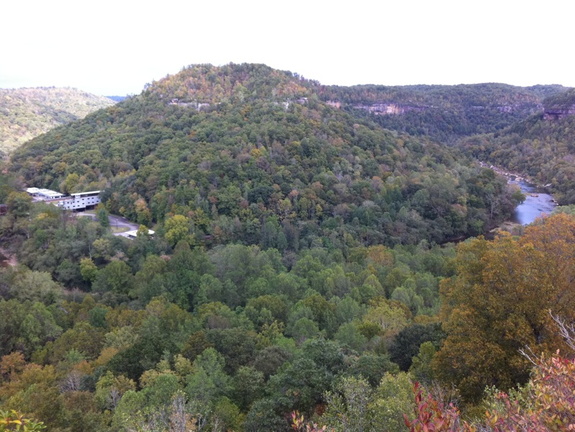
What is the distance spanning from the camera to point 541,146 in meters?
90.2

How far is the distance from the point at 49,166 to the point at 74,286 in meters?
30.2

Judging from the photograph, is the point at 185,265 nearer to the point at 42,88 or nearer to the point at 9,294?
the point at 9,294

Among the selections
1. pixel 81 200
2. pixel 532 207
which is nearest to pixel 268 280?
pixel 81 200

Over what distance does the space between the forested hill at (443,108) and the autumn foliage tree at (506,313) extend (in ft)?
324

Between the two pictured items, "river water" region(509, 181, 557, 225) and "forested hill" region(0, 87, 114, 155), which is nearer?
"river water" region(509, 181, 557, 225)

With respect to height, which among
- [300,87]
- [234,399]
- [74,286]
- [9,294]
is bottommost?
[74,286]

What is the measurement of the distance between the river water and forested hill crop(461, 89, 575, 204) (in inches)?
116

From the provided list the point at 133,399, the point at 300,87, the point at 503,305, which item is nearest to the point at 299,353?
the point at 133,399

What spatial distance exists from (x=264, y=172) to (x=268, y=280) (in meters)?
23.9

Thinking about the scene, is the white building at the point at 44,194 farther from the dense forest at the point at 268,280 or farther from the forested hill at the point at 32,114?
the forested hill at the point at 32,114

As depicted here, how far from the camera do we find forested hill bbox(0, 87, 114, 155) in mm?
99812

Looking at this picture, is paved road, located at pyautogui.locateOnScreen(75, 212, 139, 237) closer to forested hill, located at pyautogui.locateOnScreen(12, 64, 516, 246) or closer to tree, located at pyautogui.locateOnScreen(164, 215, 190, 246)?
forested hill, located at pyautogui.locateOnScreen(12, 64, 516, 246)

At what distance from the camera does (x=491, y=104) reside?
433 ft

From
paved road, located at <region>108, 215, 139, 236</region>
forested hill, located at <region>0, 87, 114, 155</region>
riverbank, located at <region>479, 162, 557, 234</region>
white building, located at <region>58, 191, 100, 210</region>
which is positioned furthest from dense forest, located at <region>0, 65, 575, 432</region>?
forested hill, located at <region>0, 87, 114, 155</region>
